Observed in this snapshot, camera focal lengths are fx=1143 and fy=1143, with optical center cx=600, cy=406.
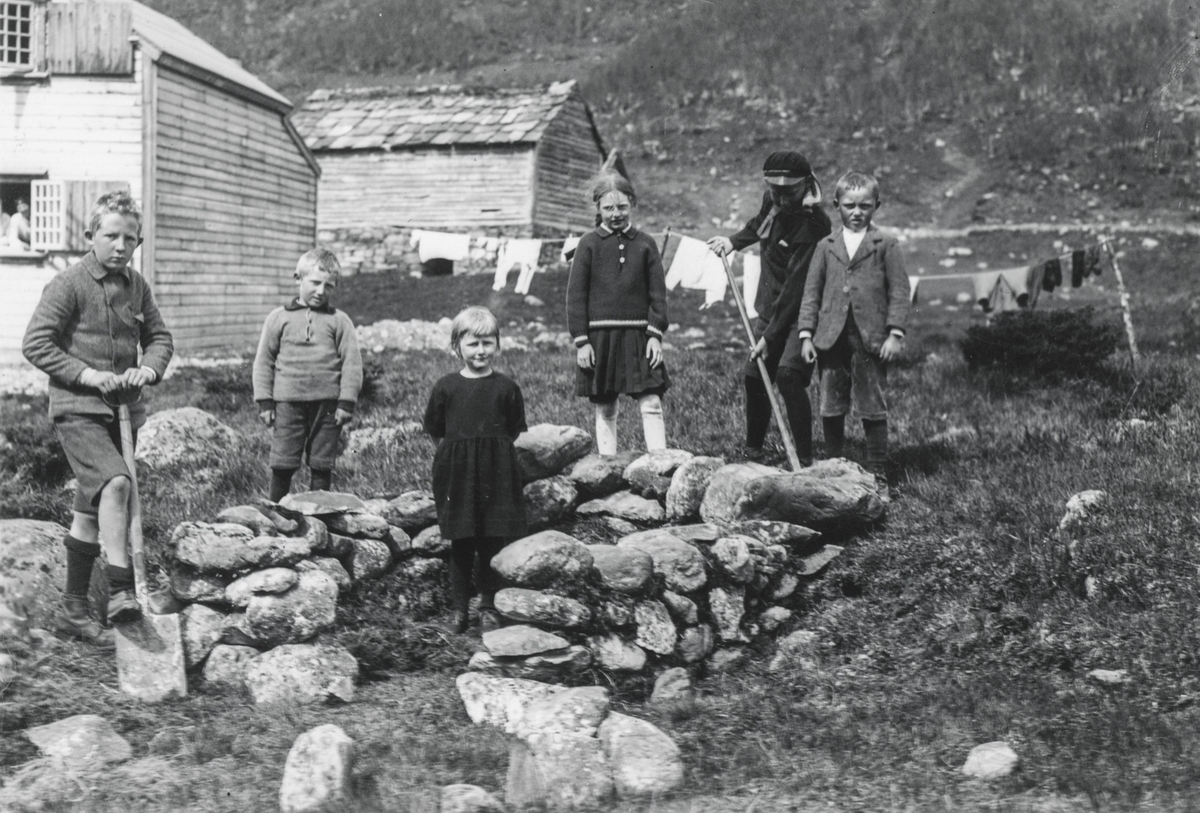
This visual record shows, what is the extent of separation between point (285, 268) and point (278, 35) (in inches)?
1483

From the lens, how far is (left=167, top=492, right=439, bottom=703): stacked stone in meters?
4.61

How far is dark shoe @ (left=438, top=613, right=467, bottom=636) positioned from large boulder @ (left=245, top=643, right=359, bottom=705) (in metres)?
0.57

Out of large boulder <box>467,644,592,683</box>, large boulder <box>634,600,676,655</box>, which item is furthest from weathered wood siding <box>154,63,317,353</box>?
large boulder <box>467,644,592,683</box>

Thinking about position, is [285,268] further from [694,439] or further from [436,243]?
[694,439]

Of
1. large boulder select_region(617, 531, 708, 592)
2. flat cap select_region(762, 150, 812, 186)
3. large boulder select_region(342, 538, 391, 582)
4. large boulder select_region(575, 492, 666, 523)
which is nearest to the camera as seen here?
large boulder select_region(617, 531, 708, 592)

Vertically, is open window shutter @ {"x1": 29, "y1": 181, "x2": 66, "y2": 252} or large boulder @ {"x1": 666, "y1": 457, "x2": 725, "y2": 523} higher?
open window shutter @ {"x1": 29, "y1": 181, "x2": 66, "y2": 252}

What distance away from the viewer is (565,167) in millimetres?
29328

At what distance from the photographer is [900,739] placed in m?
4.11

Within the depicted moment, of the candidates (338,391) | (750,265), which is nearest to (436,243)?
(750,265)

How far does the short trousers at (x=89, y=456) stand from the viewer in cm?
473

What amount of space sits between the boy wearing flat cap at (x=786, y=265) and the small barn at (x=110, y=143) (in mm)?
11503

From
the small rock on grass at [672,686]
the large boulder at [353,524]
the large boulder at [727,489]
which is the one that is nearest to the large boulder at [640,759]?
the small rock on grass at [672,686]

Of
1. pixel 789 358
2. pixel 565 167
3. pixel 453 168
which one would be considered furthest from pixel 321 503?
pixel 565 167

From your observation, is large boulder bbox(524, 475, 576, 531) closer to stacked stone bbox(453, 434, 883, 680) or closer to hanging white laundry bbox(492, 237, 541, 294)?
stacked stone bbox(453, 434, 883, 680)
